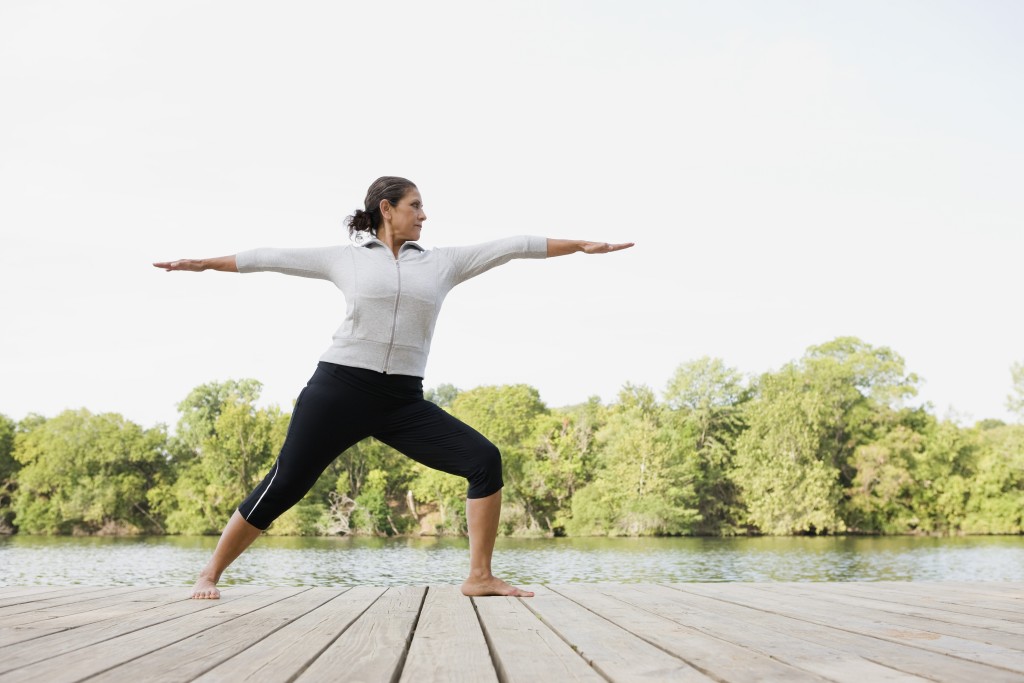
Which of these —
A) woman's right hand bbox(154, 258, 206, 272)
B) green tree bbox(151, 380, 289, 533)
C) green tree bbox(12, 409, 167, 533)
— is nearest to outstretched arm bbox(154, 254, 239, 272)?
woman's right hand bbox(154, 258, 206, 272)

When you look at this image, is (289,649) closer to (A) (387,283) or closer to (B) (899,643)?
(B) (899,643)

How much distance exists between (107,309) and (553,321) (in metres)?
31.3

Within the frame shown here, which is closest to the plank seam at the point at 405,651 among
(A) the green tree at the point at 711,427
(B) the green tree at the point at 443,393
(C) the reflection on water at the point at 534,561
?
(C) the reflection on water at the point at 534,561

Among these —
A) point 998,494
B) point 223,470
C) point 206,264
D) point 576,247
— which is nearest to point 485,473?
point 576,247

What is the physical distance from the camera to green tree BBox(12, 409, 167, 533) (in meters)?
43.9

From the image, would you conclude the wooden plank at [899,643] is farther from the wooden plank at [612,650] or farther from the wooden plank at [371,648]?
the wooden plank at [371,648]

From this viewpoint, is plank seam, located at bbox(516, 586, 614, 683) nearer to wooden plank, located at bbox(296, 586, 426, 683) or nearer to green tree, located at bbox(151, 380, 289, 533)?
wooden plank, located at bbox(296, 586, 426, 683)

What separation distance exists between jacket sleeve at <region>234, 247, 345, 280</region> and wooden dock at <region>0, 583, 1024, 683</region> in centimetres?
149

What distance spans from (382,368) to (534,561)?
77.9 ft

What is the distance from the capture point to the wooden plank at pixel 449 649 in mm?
1938

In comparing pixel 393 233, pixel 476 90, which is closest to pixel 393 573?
pixel 393 233

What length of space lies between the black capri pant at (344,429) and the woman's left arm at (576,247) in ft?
3.10

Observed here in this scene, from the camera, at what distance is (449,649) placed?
2324mm

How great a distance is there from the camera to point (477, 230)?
68.0 meters
